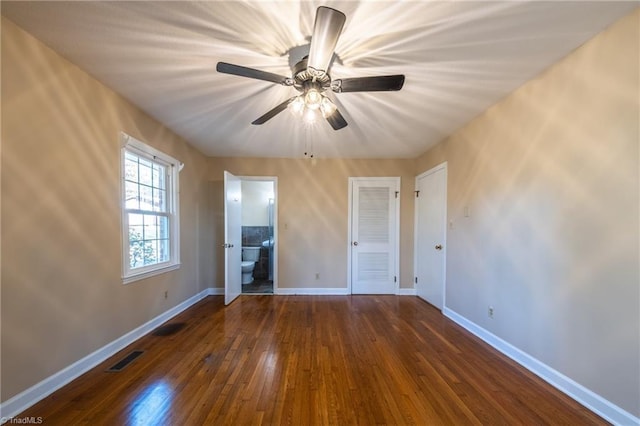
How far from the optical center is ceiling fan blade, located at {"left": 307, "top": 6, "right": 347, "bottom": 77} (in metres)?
1.21

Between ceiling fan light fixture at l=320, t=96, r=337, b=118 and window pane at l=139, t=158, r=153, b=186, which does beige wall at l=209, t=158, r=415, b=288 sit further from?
ceiling fan light fixture at l=320, t=96, r=337, b=118

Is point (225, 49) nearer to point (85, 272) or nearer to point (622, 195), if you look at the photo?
point (85, 272)

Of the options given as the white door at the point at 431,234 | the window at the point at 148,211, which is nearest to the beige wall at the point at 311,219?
the white door at the point at 431,234

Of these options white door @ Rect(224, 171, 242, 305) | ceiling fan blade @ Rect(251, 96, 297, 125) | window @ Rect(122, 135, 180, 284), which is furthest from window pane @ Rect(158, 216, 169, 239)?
ceiling fan blade @ Rect(251, 96, 297, 125)

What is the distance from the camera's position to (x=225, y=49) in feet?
5.81

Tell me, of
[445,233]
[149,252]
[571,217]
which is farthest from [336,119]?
[149,252]

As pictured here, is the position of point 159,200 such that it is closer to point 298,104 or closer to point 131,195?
point 131,195

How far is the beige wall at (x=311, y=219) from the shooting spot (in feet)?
14.6

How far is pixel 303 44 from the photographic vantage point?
173 cm

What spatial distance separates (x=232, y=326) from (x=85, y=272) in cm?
155

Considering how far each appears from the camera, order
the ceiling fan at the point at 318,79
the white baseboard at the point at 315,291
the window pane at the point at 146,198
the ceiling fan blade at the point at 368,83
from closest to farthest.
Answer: the ceiling fan at the point at 318,79 < the ceiling fan blade at the point at 368,83 < the window pane at the point at 146,198 < the white baseboard at the point at 315,291

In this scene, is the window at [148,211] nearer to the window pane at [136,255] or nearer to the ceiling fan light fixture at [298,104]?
the window pane at [136,255]

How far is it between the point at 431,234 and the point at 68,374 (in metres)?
4.24

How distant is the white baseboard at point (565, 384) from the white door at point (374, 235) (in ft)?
6.04
